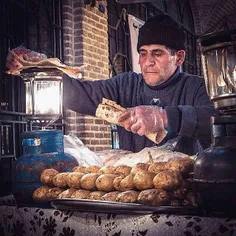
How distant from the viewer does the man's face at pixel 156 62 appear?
3.75m

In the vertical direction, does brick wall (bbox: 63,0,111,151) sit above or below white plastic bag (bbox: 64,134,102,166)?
above

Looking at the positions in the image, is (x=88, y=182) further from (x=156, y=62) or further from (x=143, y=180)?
(x=156, y=62)

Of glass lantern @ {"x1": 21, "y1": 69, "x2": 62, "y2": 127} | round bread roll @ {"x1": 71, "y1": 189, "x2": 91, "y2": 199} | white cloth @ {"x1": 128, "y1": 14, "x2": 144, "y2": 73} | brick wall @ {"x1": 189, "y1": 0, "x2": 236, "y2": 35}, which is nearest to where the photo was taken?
round bread roll @ {"x1": 71, "y1": 189, "x2": 91, "y2": 199}

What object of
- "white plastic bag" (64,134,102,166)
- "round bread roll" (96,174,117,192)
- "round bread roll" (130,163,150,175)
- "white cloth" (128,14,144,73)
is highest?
"white cloth" (128,14,144,73)

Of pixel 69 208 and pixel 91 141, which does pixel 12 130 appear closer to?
pixel 91 141

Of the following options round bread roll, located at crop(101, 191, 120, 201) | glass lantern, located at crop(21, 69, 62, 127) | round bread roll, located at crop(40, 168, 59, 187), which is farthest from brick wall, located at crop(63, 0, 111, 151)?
round bread roll, located at crop(101, 191, 120, 201)

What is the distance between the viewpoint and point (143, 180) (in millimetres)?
2076

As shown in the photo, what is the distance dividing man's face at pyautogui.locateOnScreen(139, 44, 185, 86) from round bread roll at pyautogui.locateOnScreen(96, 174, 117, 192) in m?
1.74

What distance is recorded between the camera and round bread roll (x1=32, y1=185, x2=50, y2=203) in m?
2.36

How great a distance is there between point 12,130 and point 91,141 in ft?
4.88

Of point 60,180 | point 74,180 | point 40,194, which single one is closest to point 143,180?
point 74,180

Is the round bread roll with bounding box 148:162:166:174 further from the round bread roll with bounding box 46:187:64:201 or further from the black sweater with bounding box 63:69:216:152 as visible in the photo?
the black sweater with bounding box 63:69:216:152

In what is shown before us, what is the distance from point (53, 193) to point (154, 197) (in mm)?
695

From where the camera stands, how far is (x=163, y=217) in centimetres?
185
